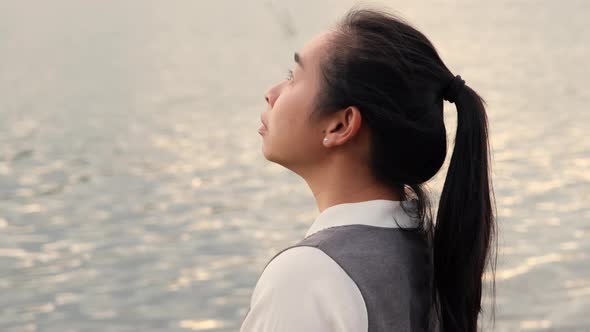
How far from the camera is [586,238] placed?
9422 mm

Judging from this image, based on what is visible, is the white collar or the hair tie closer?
the white collar

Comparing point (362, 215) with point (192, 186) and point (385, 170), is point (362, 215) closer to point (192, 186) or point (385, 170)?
point (385, 170)

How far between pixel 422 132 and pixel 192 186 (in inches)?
440

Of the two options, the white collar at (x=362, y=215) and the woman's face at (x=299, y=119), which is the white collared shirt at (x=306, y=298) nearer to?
the white collar at (x=362, y=215)

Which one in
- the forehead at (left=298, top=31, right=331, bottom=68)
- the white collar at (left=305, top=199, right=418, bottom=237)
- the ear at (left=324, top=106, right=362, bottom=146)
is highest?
the forehead at (left=298, top=31, right=331, bottom=68)

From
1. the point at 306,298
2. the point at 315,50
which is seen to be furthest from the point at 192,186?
the point at 306,298

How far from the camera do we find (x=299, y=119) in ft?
6.76

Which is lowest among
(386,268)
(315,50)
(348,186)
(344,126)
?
(386,268)

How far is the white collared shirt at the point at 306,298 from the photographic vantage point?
1747 mm

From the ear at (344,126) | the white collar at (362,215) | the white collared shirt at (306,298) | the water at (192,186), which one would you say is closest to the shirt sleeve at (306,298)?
the white collared shirt at (306,298)

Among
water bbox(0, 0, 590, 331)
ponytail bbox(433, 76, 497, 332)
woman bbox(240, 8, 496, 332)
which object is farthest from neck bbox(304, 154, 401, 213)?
water bbox(0, 0, 590, 331)

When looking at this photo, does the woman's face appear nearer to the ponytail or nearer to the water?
the ponytail

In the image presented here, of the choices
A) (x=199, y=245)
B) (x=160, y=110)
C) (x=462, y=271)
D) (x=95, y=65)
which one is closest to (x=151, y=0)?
(x=95, y=65)

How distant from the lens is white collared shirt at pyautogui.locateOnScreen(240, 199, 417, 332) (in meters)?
1.75
